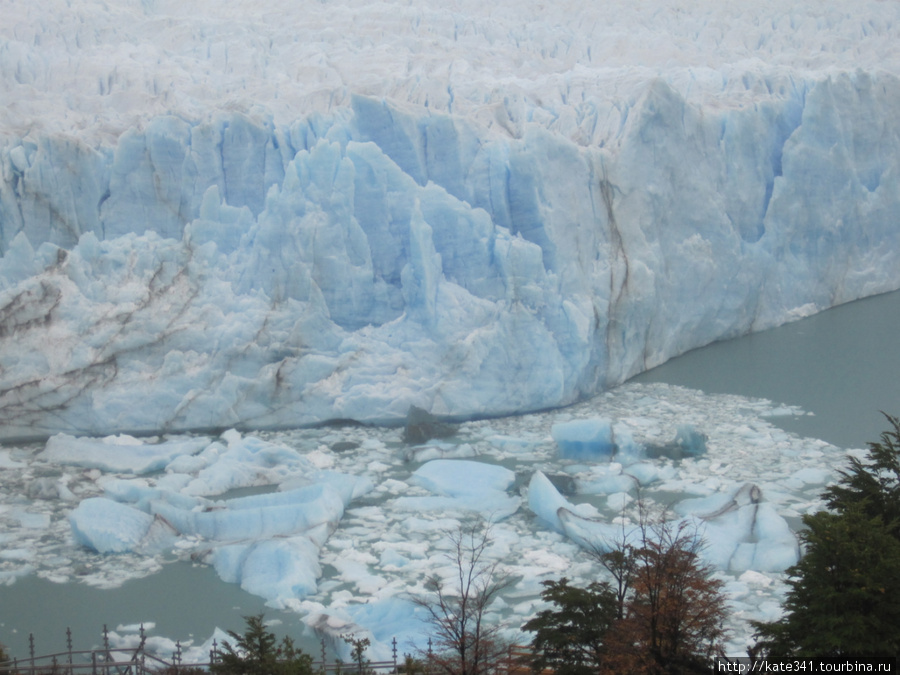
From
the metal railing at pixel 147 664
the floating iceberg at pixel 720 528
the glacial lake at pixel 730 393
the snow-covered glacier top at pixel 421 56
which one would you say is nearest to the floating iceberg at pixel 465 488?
the floating iceberg at pixel 720 528

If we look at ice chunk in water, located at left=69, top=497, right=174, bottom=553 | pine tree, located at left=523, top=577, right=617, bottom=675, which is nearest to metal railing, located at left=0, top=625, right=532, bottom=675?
pine tree, located at left=523, top=577, right=617, bottom=675

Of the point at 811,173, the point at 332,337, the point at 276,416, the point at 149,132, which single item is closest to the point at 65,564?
the point at 276,416

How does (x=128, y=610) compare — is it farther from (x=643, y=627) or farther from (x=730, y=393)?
(x=730, y=393)

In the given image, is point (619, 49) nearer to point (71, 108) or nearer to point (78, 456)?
point (71, 108)

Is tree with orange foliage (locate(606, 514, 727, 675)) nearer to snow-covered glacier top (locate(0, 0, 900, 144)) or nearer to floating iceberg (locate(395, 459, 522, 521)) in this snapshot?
floating iceberg (locate(395, 459, 522, 521))

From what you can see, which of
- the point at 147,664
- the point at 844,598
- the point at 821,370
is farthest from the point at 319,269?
the point at 844,598

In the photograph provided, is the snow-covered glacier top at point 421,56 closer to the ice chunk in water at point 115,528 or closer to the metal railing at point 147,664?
the ice chunk in water at point 115,528
